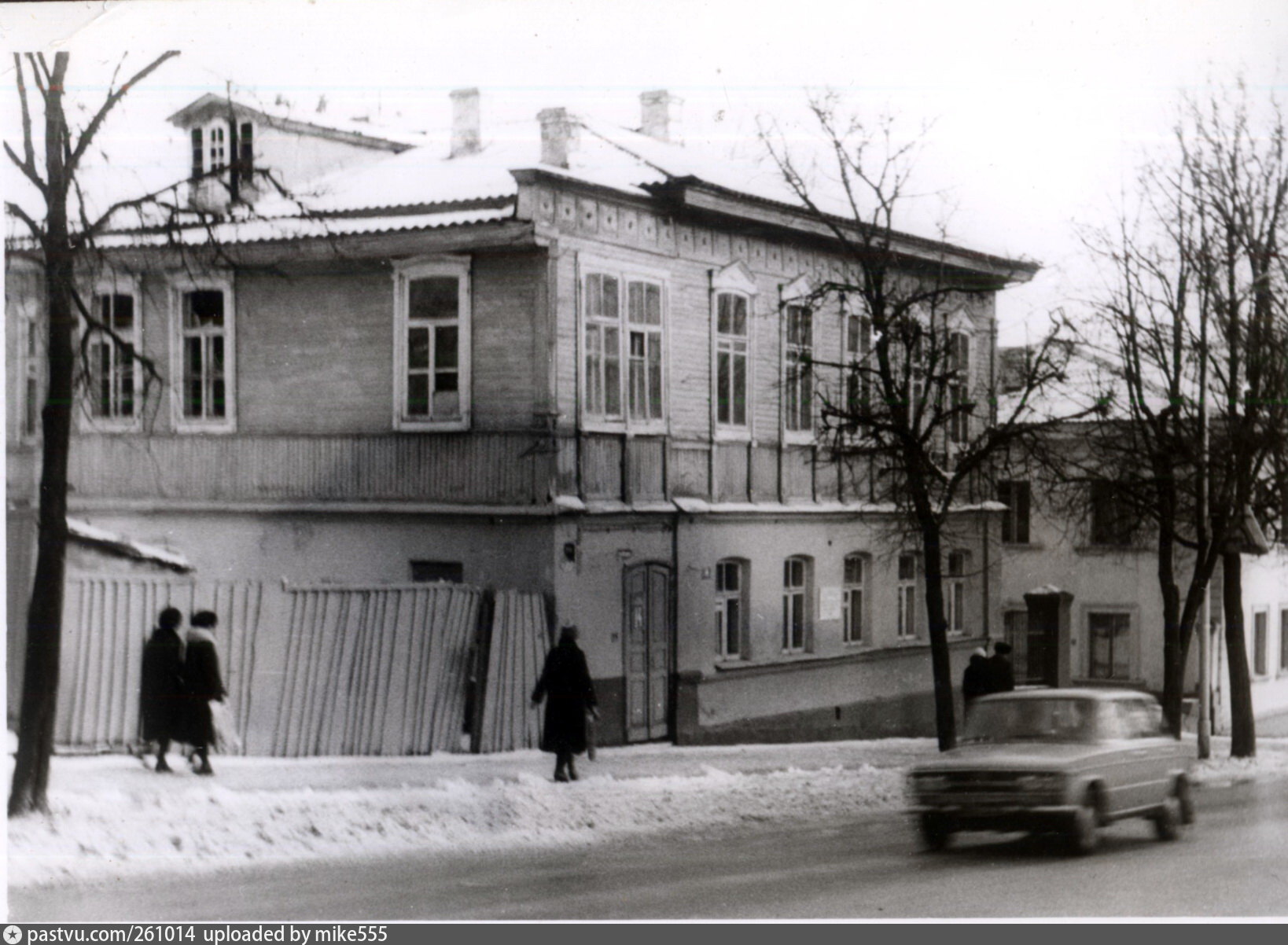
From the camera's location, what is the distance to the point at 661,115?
8.32 m

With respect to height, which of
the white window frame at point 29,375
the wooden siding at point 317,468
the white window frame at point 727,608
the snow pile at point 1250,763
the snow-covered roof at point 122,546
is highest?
the white window frame at point 29,375

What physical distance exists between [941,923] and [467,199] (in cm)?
427

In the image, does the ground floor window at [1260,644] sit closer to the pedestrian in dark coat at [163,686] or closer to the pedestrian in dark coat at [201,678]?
the pedestrian in dark coat at [201,678]

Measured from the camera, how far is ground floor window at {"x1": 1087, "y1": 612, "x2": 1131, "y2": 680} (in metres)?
8.62

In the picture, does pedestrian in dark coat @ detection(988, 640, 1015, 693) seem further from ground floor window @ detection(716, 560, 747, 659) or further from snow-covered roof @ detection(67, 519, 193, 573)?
snow-covered roof @ detection(67, 519, 193, 573)

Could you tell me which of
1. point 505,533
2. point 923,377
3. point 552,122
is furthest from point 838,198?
point 505,533

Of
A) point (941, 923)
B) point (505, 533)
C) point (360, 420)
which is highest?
point (360, 420)

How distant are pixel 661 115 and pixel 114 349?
306cm

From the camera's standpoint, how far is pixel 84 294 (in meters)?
8.41

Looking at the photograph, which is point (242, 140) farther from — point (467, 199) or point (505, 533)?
point (505, 533)

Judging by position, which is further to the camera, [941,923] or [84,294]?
[84,294]

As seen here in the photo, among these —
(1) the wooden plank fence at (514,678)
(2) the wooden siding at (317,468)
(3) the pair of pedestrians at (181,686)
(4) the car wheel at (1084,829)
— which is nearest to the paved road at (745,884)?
(4) the car wheel at (1084,829)

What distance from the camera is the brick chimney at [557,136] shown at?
8297 millimetres

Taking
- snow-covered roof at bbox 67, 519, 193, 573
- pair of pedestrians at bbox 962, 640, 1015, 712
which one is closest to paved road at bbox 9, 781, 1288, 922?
pair of pedestrians at bbox 962, 640, 1015, 712
